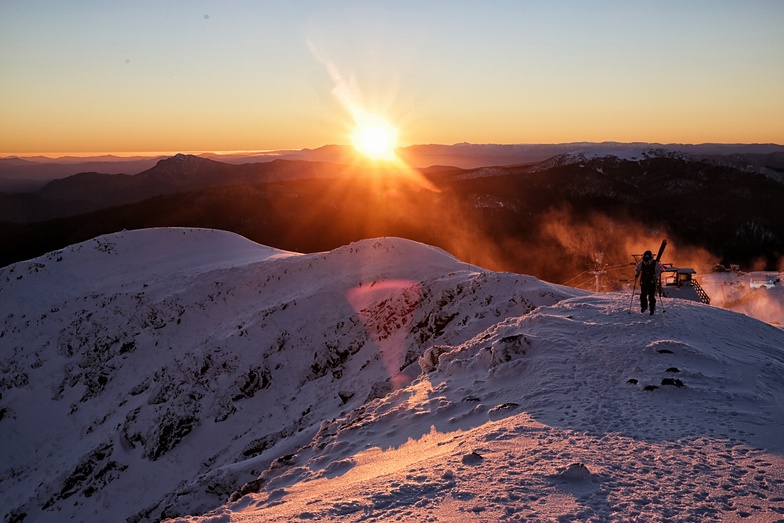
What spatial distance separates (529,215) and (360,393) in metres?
121

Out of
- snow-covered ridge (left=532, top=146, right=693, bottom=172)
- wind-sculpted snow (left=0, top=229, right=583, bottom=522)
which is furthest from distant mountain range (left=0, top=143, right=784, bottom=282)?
wind-sculpted snow (left=0, top=229, right=583, bottom=522)

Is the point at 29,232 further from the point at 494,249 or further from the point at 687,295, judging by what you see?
the point at 687,295

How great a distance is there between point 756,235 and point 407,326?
121 meters

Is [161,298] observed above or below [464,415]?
below

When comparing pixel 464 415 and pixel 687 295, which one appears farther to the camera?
pixel 687 295

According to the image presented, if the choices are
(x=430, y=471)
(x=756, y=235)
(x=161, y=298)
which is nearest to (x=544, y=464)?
(x=430, y=471)

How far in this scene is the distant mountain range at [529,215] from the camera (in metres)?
113

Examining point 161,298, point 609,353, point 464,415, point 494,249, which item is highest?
point 609,353

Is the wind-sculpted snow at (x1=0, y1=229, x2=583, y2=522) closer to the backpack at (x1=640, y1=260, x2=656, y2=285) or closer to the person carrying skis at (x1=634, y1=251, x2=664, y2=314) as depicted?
the person carrying skis at (x1=634, y1=251, x2=664, y2=314)

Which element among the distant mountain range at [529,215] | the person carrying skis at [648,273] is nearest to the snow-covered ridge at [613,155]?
the distant mountain range at [529,215]

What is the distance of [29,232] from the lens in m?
146

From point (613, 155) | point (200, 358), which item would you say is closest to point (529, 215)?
point (613, 155)

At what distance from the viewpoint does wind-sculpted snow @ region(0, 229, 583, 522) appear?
24.3 m

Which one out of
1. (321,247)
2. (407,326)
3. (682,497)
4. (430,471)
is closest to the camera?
(682,497)
